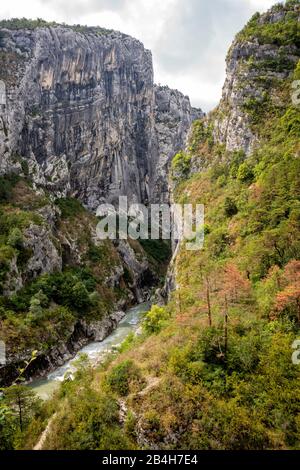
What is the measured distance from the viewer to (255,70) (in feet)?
167

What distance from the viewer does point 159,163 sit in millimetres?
124938

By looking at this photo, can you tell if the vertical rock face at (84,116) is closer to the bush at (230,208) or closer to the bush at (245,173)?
the bush at (245,173)

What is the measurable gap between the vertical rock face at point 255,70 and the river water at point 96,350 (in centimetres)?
3039

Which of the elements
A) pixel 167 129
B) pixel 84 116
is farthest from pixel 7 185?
pixel 167 129

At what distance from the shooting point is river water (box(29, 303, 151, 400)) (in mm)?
38528

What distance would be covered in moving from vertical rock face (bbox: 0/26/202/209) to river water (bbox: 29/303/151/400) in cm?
3299

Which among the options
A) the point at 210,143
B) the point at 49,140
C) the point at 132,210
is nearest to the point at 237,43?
the point at 210,143

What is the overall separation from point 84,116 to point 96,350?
215ft

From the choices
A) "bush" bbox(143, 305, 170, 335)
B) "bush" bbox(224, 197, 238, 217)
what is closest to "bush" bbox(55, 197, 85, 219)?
"bush" bbox(224, 197, 238, 217)

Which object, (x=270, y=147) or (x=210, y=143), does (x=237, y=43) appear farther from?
(x=270, y=147)

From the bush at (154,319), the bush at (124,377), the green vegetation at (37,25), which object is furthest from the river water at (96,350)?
the green vegetation at (37,25)

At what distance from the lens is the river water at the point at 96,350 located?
126ft

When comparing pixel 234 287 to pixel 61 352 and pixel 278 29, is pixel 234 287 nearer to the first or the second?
pixel 61 352

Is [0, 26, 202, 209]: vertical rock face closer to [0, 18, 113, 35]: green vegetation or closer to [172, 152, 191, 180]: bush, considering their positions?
[0, 18, 113, 35]: green vegetation
